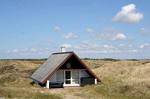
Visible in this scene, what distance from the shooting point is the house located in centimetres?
3975

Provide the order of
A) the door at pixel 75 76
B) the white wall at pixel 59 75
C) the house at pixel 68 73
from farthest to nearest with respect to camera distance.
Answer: the door at pixel 75 76
the white wall at pixel 59 75
the house at pixel 68 73

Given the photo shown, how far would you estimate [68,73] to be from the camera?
4181 centimetres

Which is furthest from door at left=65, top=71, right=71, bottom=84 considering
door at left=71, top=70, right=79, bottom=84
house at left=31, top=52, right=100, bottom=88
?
door at left=71, top=70, right=79, bottom=84

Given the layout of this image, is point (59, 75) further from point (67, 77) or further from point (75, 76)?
point (75, 76)

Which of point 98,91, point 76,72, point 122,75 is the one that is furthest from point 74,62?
point 122,75

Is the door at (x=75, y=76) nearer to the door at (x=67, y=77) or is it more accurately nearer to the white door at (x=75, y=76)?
the white door at (x=75, y=76)

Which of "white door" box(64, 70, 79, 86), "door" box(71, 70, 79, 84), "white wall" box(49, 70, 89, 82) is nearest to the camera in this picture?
"white wall" box(49, 70, 89, 82)

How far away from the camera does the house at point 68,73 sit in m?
39.8

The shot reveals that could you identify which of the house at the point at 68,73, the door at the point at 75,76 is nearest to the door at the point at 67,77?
the house at the point at 68,73

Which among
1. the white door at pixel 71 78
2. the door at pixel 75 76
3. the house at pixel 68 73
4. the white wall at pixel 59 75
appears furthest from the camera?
the door at pixel 75 76

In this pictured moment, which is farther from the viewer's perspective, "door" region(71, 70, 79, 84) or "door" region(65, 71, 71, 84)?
"door" region(71, 70, 79, 84)

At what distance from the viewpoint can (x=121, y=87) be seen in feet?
112

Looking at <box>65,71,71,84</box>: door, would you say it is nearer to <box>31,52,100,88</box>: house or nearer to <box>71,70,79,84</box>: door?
<box>31,52,100,88</box>: house

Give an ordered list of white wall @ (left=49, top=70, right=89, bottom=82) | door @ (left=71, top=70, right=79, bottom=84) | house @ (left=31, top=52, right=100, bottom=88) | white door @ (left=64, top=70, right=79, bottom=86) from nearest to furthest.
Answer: house @ (left=31, top=52, right=100, bottom=88)
white wall @ (left=49, top=70, right=89, bottom=82)
white door @ (left=64, top=70, right=79, bottom=86)
door @ (left=71, top=70, right=79, bottom=84)
